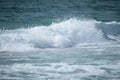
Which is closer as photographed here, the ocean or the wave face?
the ocean

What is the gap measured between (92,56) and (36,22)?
1316cm

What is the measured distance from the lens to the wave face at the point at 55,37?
45.0 ft

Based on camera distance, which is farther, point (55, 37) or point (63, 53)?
point (55, 37)

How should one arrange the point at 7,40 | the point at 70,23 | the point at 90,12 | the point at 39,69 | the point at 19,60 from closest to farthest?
the point at 39,69 < the point at 19,60 < the point at 7,40 < the point at 70,23 < the point at 90,12

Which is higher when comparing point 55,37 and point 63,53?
point 55,37

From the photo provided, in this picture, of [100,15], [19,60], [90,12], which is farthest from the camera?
[90,12]

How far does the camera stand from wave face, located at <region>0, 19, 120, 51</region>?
13727 mm

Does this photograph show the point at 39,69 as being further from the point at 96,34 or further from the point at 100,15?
the point at 100,15

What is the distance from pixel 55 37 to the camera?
48.5 feet

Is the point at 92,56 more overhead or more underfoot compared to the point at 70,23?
more underfoot

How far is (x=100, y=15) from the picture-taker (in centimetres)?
2800

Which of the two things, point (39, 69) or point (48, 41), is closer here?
point (39, 69)

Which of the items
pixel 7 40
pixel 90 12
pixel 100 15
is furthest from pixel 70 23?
pixel 90 12

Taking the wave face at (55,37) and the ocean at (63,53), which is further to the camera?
the wave face at (55,37)
